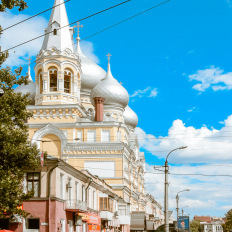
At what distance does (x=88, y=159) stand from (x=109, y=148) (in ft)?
9.14

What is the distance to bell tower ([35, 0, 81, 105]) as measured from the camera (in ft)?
193

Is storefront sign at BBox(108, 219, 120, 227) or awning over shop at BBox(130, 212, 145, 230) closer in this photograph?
storefront sign at BBox(108, 219, 120, 227)

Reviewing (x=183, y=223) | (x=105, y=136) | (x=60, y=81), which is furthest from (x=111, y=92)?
(x=183, y=223)

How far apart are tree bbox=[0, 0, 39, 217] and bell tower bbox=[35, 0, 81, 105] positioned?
35.9 meters

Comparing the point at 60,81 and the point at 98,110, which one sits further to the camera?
the point at 98,110

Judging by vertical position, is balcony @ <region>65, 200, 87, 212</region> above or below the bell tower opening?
below

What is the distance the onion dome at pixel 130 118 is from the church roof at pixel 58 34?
80.3 ft

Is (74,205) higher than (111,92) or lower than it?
lower

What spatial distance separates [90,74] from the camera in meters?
74.5

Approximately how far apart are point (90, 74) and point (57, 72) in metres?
15.7

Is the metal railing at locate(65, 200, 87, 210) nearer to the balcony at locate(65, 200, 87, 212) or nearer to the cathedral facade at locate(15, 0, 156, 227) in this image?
the balcony at locate(65, 200, 87, 212)

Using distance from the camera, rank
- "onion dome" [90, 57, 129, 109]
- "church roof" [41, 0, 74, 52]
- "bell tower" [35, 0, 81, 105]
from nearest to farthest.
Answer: "bell tower" [35, 0, 81, 105]
"church roof" [41, 0, 74, 52]
"onion dome" [90, 57, 129, 109]

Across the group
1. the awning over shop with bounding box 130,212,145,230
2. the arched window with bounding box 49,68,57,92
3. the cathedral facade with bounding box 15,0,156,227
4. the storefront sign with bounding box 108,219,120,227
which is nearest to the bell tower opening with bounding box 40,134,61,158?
the cathedral facade with bounding box 15,0,156,227

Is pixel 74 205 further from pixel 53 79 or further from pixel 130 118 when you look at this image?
pixel 130 118
